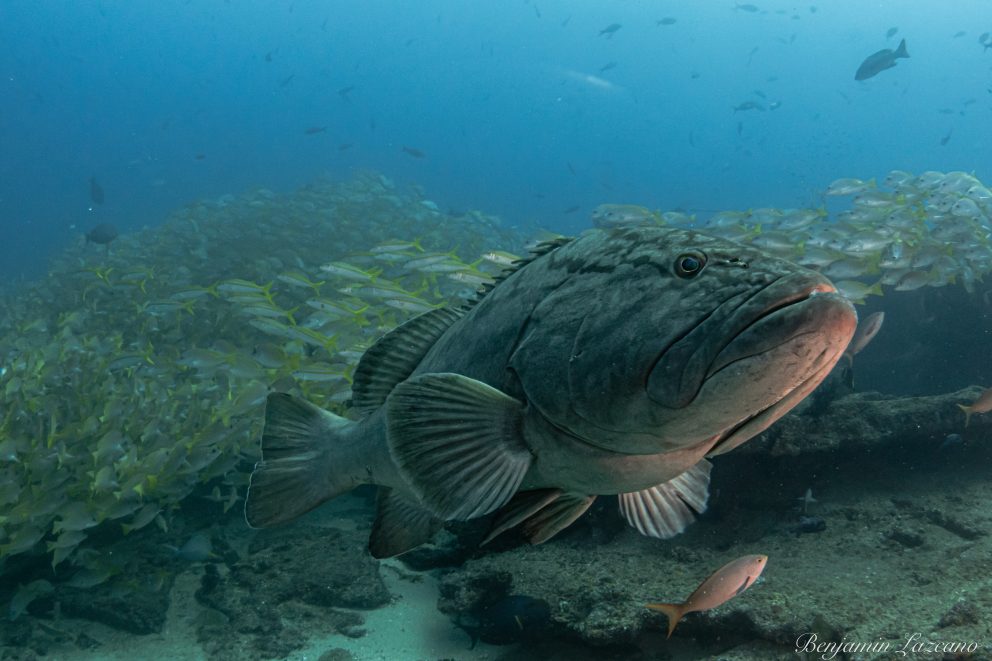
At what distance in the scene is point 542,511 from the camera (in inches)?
78.2

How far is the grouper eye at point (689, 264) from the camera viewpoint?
4.85 ft

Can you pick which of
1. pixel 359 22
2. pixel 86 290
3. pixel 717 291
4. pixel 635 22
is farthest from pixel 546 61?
pixel 717 291

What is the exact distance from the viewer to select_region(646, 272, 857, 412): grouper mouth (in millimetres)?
1257

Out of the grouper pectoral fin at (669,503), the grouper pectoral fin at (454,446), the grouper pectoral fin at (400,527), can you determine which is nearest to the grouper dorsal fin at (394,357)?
the grouper pectoral fin at (400,527)

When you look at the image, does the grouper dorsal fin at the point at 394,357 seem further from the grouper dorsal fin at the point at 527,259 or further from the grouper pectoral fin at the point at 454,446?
the grouper pectoral fin at the point at 454,446

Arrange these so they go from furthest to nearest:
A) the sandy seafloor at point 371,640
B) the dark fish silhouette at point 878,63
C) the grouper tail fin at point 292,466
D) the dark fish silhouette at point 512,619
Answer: the dark fish silhouette at point 878,63 → the sandy seafloor at point 371,640 → the dark fish silhouette at point 512,619 → the grouper tail fin at point 292,466

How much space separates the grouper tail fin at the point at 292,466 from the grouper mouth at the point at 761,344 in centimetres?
167

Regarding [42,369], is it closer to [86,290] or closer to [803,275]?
[86,290]

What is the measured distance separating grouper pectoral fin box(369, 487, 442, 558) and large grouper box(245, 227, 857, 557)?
0.03 feet

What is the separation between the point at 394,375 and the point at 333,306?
201 inches

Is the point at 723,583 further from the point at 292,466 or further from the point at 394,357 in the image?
the point at 292,466

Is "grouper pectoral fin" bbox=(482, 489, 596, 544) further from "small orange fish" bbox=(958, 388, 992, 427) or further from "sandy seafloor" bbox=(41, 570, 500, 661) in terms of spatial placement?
"small orange fish" bbox=(958, 388, 992, 427)

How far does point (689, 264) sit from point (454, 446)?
84 cm

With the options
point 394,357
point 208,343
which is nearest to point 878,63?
point 208,343
